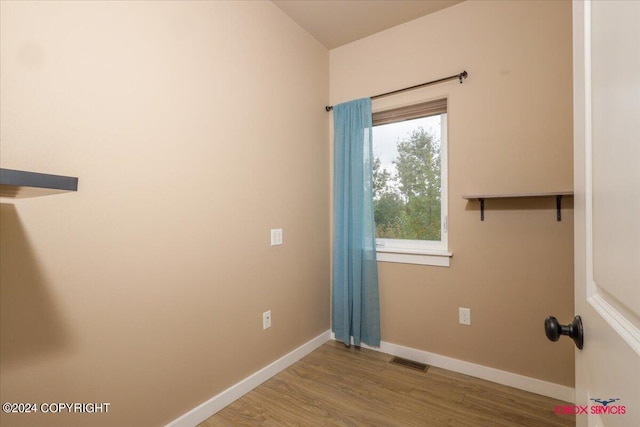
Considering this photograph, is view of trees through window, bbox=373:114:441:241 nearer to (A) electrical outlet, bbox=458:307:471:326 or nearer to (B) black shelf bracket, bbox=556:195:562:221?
(A) electrical outlet, bbox=458:307:471:326

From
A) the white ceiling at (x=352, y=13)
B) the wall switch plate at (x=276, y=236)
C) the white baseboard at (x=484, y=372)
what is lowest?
the white baseboard at (x=484, y=372)

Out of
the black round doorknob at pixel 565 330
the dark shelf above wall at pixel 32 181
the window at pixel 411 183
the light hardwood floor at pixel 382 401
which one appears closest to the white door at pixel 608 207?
the black round doorknob at pixel 565 330

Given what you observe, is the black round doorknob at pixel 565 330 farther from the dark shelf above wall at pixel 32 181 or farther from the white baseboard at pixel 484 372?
the white baseboard at pixel 484 372

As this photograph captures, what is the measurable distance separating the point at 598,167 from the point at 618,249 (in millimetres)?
179

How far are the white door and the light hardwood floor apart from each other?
1.34 meters

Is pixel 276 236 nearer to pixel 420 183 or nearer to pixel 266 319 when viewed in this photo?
pixel 266 319

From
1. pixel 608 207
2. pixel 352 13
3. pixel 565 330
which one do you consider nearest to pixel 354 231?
pixel 352 13

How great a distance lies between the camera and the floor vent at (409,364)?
7.79 feet

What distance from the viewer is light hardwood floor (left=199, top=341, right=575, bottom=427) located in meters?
1.77

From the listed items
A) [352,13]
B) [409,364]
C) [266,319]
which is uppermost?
[352,13]

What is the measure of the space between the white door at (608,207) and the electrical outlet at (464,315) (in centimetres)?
165

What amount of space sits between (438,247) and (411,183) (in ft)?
1.96

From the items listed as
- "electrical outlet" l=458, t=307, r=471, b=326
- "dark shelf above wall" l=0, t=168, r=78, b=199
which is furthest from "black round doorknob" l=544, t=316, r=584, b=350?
"electrical outlet" l=458, t=307, r=471, b=326

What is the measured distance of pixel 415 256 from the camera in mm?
2494
